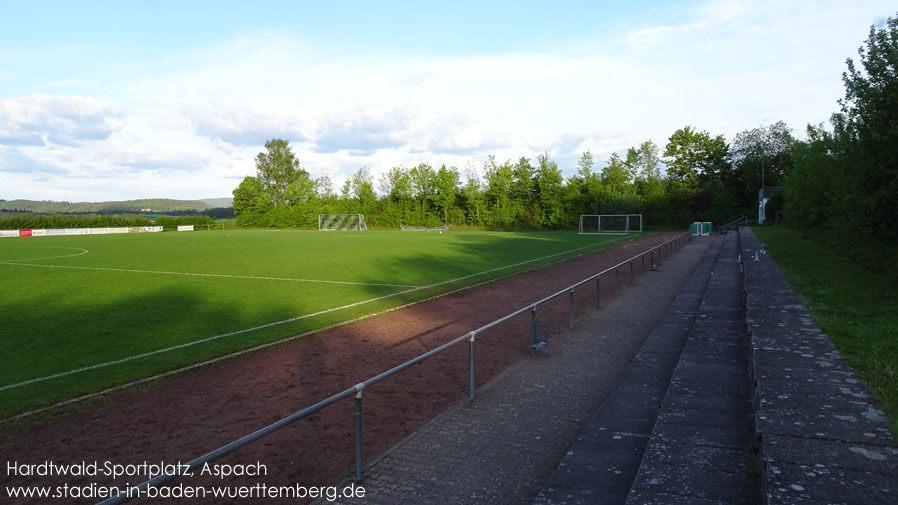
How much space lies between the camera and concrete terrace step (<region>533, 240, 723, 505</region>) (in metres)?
4.08

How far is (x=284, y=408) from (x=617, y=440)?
374 cm

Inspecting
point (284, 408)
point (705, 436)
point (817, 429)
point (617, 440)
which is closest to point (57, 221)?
point (284, 408)

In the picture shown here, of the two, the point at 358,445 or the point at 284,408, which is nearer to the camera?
the point at 358,445

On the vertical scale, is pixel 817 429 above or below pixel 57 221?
below

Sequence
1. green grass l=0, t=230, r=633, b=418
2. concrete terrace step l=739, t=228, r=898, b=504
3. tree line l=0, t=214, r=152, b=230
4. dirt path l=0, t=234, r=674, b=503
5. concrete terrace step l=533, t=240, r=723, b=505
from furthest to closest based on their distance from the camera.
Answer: tree line l=0, t=214, r=152, b=230 → green grass l=0, t=230, r=633, b=418 → dirt path l=0, t=234, r=674, b=503 → concrete terrace step l=533, t=240, r=723, b=505 → concrete terrace step l=739, t=228, r=898, b=504

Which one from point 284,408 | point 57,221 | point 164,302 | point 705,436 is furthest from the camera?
point 57,221

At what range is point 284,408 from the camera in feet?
21.2

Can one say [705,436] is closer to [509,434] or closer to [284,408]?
[509,434]

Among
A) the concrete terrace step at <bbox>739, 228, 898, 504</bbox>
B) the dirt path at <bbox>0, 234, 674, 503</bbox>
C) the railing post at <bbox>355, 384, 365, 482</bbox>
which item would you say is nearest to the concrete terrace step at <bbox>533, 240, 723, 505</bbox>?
the concrete terrace step at <bbox>739, 228, 898, 504</bbox>

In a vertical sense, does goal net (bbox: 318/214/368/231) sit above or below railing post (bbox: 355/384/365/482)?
above

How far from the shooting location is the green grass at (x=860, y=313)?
19.3ft

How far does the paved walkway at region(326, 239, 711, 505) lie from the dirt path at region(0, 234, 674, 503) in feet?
1.47

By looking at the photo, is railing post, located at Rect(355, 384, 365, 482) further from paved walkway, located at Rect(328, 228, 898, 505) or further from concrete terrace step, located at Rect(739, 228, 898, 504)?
concrete terrace step, located at Rect(739, 228, 898, 504)

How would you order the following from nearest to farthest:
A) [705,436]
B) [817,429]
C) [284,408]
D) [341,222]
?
[817,429], [705,436], [284,408], [341,222]
